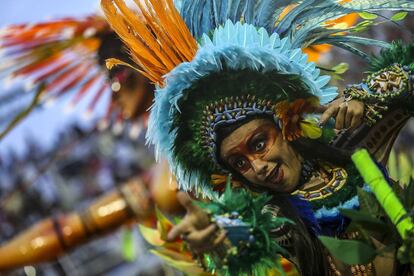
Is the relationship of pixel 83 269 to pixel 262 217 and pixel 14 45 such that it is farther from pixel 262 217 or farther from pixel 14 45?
pixel 262 217

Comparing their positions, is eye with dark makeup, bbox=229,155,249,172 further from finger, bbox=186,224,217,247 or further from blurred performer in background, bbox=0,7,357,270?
blurred performer in background, bbox=0,7,357,270

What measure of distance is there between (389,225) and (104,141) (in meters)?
5.02

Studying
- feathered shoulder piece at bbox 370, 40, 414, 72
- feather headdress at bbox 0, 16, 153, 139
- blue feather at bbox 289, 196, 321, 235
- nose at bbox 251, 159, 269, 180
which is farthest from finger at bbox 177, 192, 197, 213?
feather headdress at bbox 0, 16, 153, 139

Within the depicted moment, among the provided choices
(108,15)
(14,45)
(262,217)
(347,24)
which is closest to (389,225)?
(262,217)

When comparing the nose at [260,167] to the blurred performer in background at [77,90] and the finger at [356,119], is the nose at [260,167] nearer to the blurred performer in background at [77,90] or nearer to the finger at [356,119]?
the finger at [356,119]

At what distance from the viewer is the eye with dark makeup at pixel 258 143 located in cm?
245

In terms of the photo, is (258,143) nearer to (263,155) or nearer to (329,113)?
(263,155)

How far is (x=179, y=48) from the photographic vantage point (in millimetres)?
2486

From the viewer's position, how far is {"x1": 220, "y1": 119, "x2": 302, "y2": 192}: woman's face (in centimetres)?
245

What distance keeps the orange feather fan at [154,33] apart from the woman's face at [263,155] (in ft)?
1.07

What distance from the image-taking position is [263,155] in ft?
8.04

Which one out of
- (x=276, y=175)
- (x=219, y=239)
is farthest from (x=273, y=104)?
(x=219, y=239)

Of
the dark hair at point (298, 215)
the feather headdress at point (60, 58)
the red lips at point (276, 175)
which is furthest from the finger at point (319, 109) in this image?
the feather headdress at point (60, 58)

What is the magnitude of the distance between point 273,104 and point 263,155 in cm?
18
